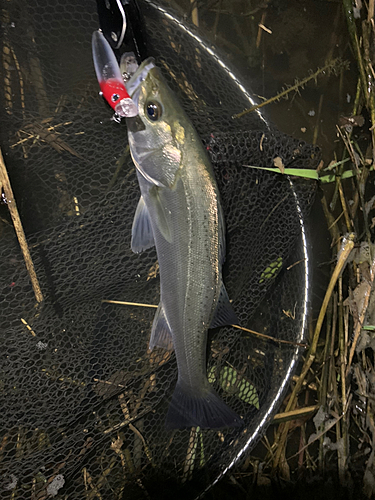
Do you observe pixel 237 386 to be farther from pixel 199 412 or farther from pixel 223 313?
pixel 223 313

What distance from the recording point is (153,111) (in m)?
1.86

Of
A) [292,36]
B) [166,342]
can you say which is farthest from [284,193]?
[292,36]

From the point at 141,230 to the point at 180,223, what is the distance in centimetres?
25

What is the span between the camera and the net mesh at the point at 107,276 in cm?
213

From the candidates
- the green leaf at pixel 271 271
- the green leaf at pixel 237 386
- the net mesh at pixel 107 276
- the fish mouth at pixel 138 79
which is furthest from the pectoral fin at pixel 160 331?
the fish mouth at pixel 138 79

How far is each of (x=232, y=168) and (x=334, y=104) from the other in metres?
1.42

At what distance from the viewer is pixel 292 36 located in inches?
117

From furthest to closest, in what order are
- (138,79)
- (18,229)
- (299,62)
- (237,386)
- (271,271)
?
(299,62) < (237,386) < (271,271) < (18,229) < (138,79)

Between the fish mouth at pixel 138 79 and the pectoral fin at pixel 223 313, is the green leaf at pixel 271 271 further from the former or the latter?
the fish mouth at pixel 138 79

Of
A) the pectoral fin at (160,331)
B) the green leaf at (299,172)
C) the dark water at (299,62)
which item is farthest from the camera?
the dark water at (299,62)

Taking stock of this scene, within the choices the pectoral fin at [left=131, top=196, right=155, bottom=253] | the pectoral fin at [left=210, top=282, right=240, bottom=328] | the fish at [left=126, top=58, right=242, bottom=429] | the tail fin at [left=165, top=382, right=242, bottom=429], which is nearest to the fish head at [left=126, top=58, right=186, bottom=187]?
the fish at [left=126, top=58, right=242, bottom=429]

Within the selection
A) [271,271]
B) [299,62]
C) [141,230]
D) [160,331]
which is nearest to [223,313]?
[160,331]

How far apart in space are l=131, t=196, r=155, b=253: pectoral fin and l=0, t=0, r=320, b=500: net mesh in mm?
174

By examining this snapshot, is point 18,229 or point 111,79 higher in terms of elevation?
point 111,79
